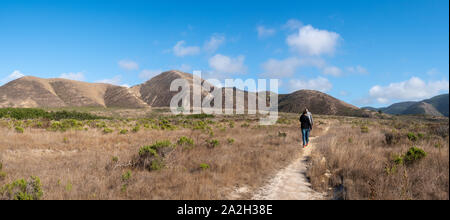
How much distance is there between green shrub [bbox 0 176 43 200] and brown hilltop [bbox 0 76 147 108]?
153792 mm

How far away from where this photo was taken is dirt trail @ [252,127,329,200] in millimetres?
5109

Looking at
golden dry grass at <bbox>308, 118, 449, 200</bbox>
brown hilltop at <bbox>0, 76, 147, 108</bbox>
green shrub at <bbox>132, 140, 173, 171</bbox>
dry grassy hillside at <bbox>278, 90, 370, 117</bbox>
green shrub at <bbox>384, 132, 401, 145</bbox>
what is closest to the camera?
golden dry grass at <bbox>308, 118, 449, 200</bbox>

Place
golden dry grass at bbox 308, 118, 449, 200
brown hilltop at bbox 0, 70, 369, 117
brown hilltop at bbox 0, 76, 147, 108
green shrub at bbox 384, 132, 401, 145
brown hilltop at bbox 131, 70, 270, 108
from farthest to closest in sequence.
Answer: brown hilltop at bbox 131, 70, 270, 108, brown hilltop at bbox 0, 76, 147, 108, brown hilltop at bbox 0, 70, 369, 117, green shrub at bbox 384, 132, 401, 145, golden dry grass at bbox 308, 118, 449, 200

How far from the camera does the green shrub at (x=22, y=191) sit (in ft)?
14.7

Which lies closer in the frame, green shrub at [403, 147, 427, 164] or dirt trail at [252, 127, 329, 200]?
dirt trail at [252, 127, 329, 200]

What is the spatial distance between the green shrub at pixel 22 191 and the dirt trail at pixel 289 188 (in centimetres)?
459

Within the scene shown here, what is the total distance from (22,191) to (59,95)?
188 m

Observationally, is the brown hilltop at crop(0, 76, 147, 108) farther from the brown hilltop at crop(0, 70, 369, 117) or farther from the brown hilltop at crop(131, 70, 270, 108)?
the brown hilltop at crop(131, 70, 270, 108)

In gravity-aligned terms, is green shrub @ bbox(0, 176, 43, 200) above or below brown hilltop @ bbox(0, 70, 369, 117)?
below

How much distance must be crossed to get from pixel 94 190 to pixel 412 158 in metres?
8.26

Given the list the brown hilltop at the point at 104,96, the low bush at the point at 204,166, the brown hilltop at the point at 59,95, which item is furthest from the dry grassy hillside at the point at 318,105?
the low bush at the point at 204,166

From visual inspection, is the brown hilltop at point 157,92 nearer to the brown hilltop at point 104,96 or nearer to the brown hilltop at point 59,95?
the brown hilltop at point 104,96

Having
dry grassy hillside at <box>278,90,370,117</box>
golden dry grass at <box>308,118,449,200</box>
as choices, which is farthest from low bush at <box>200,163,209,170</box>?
dry grassy hillside at <box>278,90,370,117</box>
